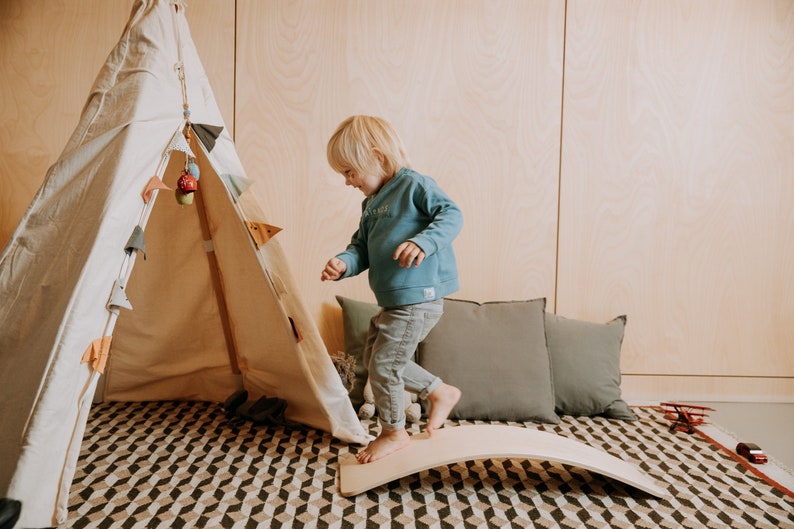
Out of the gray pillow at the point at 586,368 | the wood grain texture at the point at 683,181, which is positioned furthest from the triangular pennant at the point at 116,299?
the wood grain texture at the point at 683,181

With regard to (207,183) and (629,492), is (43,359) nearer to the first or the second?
(207,183)

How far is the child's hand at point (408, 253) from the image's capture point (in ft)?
4.74

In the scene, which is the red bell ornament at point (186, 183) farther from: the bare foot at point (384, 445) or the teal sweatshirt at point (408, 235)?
the bare foot at point (384, 445)

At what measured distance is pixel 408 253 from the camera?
144 centimetres

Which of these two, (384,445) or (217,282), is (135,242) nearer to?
(217,282)

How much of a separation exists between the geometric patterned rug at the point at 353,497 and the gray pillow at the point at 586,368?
19 centimetres

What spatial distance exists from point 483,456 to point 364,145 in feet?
3.38

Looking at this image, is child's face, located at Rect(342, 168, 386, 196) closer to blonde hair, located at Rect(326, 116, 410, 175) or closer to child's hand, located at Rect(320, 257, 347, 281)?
blonde hair, located at Rect(326, 116, 410, 175)

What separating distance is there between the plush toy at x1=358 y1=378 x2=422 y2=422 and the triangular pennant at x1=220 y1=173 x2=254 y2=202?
98 cm

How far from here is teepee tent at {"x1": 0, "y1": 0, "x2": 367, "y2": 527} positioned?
1216 mm

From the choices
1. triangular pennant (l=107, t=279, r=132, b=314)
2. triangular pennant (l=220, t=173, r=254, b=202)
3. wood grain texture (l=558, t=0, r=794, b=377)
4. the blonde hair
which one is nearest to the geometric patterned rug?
triangular pennant (l=107, t=279, r=132, b=314)

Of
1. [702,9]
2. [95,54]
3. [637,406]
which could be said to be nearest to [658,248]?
[637,406]

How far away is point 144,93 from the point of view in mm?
1426

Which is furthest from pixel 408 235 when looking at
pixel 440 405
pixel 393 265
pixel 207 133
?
pixel 207 133
